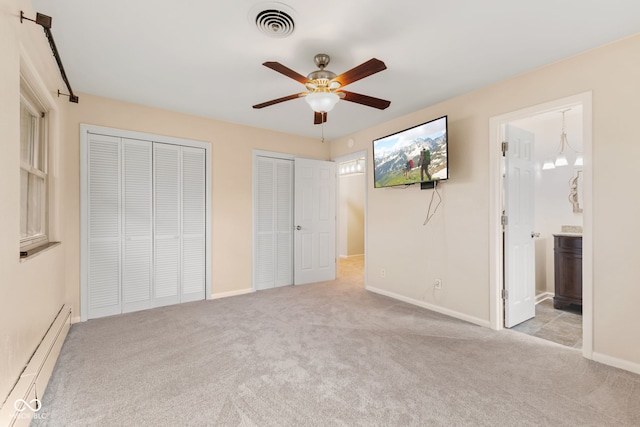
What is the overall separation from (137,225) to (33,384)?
2185 mm

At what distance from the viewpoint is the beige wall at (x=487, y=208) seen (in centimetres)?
221

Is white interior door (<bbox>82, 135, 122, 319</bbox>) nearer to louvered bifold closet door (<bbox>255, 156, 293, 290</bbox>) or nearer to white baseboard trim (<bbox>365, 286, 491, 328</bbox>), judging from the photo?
louvered bifold closet door (<bbox>255, 156, 293, 290</bbox>)

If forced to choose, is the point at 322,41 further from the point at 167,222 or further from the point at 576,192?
the point at 576,192

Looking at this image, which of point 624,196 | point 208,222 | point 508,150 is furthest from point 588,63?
point 208,222

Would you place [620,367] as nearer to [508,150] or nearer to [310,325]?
[508,150]

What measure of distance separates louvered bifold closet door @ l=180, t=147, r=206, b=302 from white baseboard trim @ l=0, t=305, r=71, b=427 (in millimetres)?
1568

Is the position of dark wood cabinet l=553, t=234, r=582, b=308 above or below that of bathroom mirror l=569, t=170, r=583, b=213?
below

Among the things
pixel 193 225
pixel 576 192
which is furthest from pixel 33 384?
pixel 576 192

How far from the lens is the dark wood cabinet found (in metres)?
3.48

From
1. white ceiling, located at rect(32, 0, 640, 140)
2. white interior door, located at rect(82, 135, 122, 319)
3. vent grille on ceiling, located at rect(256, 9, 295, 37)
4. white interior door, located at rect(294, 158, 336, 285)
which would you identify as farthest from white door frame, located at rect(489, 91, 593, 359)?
white interior door, located at rect(82, 135, 122, 319)

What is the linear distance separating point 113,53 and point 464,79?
3.18m

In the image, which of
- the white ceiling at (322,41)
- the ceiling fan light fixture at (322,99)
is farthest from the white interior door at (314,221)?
the ceiling fan light fixture at (322,99)

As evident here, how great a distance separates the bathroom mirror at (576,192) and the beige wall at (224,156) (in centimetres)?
401

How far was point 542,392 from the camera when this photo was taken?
6.39ft
